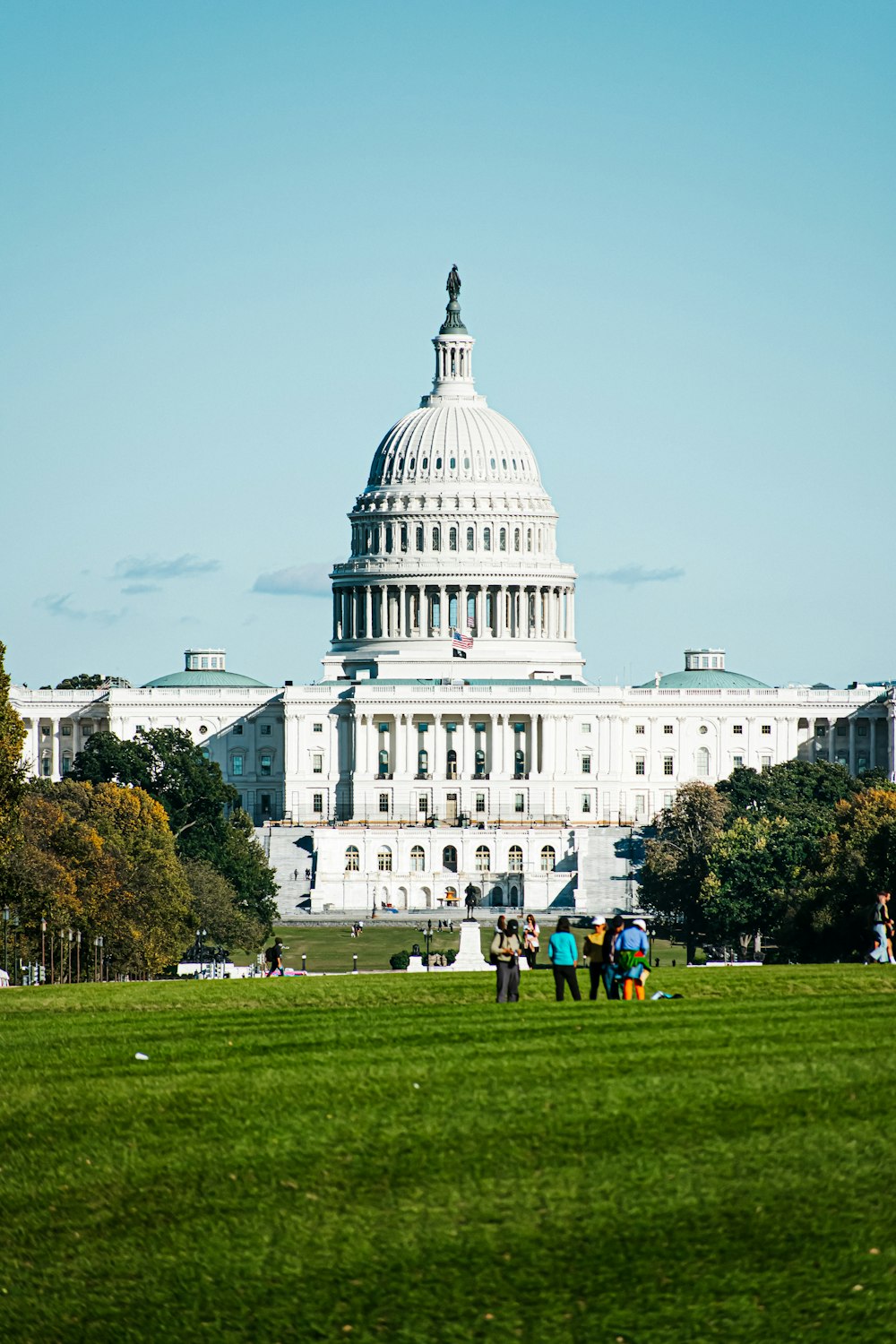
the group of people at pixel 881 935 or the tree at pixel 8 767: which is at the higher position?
the tree at pixel 8 767

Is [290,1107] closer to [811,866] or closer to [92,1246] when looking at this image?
[92,1246]

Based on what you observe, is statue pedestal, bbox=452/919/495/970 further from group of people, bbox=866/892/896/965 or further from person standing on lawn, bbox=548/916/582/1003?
person standing on lawn, bbox=548/916/582/1003

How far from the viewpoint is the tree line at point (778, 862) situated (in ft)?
309

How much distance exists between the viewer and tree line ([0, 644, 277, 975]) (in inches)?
3398

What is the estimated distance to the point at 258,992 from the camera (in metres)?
48.8

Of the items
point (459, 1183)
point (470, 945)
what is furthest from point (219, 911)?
point (459, 1183)

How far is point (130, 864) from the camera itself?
108m

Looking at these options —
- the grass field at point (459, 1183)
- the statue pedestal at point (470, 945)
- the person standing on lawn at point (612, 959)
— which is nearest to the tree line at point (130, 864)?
the statue pedestal at point (470, 945)

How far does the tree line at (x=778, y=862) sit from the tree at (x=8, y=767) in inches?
1018

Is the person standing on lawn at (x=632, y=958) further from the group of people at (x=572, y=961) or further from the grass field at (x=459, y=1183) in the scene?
the grass field at (x=459, y=1183)

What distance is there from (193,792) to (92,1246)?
133 metres

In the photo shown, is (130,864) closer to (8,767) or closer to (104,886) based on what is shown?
(104,886)

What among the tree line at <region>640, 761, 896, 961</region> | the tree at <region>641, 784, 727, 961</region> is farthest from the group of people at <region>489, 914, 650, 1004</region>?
the tree at <region>641, 784, 727, 961</region>

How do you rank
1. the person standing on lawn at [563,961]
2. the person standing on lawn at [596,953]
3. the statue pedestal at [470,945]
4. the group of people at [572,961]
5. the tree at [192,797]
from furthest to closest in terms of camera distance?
the tree at [192,797] → the statue pedestal at [470,945] → the person standing on lawn at [596,953] → the person standing on lawn at [563,961] → the group of people at [572,961]
